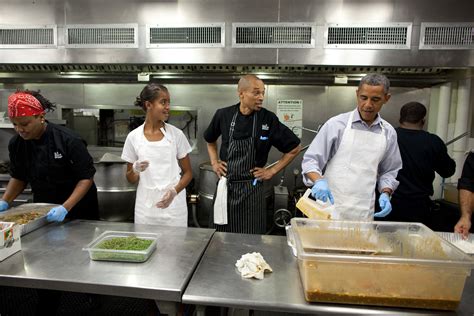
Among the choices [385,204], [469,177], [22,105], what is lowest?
[385,204]

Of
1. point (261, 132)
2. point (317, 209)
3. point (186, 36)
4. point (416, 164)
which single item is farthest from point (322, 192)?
point (186, 36)

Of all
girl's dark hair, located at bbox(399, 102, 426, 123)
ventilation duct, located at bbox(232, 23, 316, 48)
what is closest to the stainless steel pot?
ventilation duct, located at bbox(232, 23, 316, 48)

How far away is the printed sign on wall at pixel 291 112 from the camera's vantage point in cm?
354

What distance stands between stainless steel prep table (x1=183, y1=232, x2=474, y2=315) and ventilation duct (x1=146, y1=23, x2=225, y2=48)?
2.10 meters

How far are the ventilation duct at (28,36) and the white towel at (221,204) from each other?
2.30 meters

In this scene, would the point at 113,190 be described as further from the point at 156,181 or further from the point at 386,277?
the point at 386,277

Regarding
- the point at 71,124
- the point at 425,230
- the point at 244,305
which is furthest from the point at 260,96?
the point at 71,124

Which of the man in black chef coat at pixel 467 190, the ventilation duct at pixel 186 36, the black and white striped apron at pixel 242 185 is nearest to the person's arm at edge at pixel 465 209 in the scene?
the man in black chef coat at pixel 467 190

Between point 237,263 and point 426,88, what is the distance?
3.34 m

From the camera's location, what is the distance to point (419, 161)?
2.30 meters

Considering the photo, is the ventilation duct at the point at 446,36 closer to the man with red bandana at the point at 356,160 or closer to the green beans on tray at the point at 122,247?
the man with red bandana at the point at 356,160

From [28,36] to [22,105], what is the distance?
1932mm

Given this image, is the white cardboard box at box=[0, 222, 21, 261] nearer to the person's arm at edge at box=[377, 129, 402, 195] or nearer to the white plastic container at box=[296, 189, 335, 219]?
the white plastic container at box=[296, 189, 335, 219]

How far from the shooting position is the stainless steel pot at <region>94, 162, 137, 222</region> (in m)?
2.92
